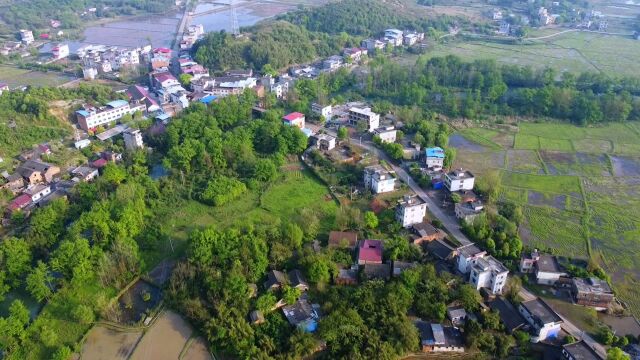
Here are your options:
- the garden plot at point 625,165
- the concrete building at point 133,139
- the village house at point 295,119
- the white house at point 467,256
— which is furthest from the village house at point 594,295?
the concrete building at point 133,139

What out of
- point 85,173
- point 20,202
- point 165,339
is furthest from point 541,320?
point 20,202

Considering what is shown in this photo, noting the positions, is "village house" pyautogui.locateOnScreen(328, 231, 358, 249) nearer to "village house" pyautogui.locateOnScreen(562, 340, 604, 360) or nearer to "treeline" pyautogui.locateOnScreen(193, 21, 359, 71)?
"village house" pyautogui.locateOnScreen(562, 340, 604, 360)

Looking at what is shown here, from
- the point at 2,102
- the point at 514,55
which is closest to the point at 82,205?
the point at 2,102

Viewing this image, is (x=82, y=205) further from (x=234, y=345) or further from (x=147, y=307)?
(x=234, y=345)

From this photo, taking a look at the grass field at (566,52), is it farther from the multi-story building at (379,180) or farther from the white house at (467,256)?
the white house at (467,256)

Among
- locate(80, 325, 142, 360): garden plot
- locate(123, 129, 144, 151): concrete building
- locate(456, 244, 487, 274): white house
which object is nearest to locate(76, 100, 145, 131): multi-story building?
locate(123, 129, 144, 151): concrete building

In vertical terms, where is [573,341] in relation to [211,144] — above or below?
below

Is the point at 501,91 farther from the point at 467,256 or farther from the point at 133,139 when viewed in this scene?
the point at 133,139

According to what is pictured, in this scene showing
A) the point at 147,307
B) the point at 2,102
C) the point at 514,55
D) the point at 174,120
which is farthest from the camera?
the point at 514,55
